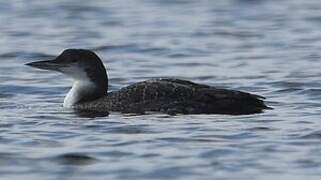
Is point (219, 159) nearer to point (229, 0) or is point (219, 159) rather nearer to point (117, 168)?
point (117, 168)

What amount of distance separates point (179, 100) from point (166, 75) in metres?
3.28

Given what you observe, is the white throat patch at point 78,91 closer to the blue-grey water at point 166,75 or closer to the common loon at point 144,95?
the common loon at point 144,95

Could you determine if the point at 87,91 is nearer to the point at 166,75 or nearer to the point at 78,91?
the point at 78,91

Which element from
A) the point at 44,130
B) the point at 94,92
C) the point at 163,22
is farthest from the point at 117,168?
the point at 163,22

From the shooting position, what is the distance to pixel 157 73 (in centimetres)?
1708

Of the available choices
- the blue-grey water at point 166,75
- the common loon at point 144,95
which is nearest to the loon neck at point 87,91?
the common loon at point 144,95

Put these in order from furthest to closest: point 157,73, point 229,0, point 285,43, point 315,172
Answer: point 229,0
point 285,43
point 157,73
point 315,172

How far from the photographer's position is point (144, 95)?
13.9m

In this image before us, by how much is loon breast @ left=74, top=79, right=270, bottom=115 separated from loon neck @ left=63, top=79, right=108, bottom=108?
313 mm

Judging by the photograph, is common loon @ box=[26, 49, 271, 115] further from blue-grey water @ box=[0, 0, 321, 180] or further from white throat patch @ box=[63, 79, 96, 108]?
blue-grey water @ box=[0, 0, 321, 180]

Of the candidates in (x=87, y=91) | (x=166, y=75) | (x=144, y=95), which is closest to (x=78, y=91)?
(x=87, y=91)

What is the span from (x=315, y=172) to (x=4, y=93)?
18.3ft

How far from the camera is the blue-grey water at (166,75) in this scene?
11055 millimetres

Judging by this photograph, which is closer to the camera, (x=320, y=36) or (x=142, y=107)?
(x=142, y=107)
